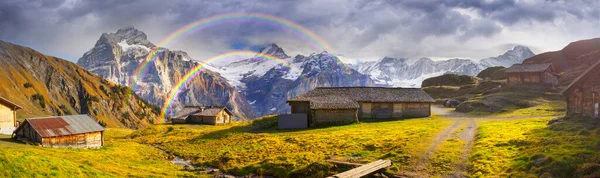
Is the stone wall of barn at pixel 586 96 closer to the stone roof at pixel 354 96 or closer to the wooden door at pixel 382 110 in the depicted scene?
the stone roof at pixel 354 96

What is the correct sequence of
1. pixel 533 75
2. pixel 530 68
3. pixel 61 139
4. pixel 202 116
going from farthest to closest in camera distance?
pixel 530 68 → pixel 533 75 → pixel 202 116 → pixel 61 139

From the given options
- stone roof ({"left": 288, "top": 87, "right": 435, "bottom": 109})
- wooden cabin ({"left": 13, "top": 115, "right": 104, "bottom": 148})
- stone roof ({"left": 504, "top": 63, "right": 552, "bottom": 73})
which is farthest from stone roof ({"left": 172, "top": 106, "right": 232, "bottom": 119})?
stone roof ({"left": 504, "top": 63, "right": 552, "bottom": 73})

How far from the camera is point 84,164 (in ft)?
97.6

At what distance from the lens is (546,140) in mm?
31250

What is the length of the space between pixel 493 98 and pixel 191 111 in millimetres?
74554

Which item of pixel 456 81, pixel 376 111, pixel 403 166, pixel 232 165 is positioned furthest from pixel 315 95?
pixel 456 81

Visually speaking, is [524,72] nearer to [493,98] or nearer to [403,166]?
[493,98]

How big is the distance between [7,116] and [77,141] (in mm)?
15623

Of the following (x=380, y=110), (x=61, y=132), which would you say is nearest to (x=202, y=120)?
(x=380, y=110)

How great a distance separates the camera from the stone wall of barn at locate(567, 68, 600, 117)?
1537 inches

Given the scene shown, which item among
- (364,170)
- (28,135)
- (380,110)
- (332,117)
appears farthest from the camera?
(380,110)

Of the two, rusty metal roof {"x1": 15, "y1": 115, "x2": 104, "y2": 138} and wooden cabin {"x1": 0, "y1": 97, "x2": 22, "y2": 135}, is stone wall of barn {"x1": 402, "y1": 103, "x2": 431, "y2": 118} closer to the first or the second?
rusty metal roof {"x1": 15, "y1": 115, "x2": 104, "y2": 138}

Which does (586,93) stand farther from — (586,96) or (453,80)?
(453,80)

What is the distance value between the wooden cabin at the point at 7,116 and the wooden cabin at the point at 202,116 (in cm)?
4832
